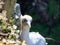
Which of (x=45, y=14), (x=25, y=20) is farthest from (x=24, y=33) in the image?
(x=45, y=14)

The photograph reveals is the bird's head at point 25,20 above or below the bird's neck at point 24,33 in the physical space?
above

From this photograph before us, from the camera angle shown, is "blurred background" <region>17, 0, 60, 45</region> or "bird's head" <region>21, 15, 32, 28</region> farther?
"blurred background" <region>17, 0, 60, 45</region>

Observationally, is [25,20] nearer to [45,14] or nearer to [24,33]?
[24,33]

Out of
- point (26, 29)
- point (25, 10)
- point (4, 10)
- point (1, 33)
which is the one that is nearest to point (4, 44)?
point (1, 33)

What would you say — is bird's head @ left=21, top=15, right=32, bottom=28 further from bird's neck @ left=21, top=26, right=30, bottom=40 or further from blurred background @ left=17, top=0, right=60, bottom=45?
blurred background @ left=17, top=0, right=60, bottom=45

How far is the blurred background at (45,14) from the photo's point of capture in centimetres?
800

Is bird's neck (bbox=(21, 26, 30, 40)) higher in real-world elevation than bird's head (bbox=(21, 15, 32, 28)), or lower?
lower

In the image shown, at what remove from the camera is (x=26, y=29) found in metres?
3.43

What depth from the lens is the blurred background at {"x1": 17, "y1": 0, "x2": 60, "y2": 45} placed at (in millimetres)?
7999

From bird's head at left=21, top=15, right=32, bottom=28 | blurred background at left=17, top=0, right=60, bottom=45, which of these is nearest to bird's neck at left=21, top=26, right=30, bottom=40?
bird's head at left=21, top=15, right=32, bottom=28

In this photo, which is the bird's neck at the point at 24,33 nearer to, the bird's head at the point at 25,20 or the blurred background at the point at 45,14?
the bird's head at the point at 25,20

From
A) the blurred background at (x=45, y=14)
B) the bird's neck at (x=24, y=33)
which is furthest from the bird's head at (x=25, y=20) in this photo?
the blurred background at (x=45, y=14)

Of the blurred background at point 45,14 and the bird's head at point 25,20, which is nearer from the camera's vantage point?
the bird's head at point 25,20

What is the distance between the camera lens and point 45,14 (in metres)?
Answer: 8.12
